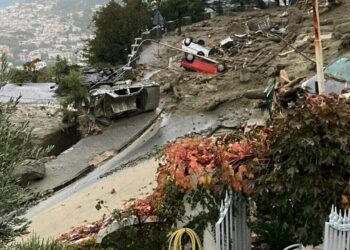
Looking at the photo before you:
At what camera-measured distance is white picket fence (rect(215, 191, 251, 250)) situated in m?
6.56

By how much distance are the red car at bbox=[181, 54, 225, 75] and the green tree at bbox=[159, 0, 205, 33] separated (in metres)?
13.2

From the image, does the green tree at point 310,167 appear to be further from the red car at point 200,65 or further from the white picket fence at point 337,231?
the red car at point 200,65

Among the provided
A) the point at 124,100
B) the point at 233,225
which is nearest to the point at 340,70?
the point at 233,225

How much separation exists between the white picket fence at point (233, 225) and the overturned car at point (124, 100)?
612 inches

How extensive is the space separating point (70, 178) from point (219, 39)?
15.4 metres

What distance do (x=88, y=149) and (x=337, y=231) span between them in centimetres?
1506

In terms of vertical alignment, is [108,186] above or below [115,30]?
below

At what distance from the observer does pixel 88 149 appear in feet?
66.0

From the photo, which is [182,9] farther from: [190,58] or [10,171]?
[10,171]

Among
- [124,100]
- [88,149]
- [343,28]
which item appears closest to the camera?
[88,149]

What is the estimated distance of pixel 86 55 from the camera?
122 feet

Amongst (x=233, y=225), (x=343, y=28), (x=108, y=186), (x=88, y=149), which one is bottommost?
(x=88, y=149)

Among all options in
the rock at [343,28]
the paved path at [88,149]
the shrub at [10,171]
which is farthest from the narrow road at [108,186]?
the rock at [343,28]

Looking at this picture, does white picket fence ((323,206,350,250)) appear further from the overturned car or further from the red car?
the red car
